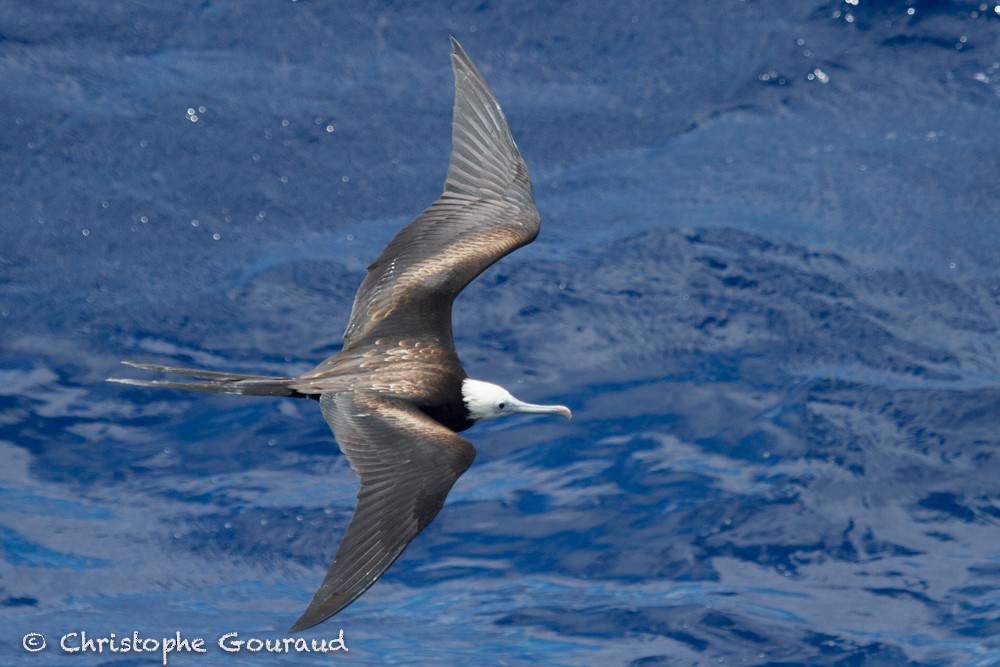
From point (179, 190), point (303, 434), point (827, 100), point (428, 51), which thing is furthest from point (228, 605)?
point (827, 100)

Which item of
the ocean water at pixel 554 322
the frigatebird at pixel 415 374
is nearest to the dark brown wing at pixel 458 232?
the frigatebird at pixel 415 374

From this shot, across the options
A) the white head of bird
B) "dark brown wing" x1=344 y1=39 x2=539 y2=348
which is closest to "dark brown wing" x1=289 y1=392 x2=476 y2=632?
the white head of bird

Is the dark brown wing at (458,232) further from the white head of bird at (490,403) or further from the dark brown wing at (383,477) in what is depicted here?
the dark brown wing at (383,477)

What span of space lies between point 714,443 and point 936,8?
5.68 m

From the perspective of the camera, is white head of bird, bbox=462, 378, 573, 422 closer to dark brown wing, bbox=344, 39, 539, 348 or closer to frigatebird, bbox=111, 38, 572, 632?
frigatebird, bbox=111, 38, 572, 632

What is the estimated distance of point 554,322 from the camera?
12352 mm

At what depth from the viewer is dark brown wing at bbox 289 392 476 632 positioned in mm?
6965

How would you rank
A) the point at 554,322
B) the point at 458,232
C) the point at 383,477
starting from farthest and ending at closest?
the point at 554,322, the point at 458,232, the point at 383,477

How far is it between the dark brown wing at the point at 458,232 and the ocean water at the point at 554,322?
2.49 meters

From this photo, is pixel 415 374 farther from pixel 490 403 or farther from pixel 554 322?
pixel 554 322

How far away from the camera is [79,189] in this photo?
41.7ft

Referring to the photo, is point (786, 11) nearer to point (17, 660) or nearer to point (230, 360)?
point (230, 360)

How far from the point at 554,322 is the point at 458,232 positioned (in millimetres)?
2961

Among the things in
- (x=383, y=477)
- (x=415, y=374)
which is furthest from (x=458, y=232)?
(x=383, y=477)
